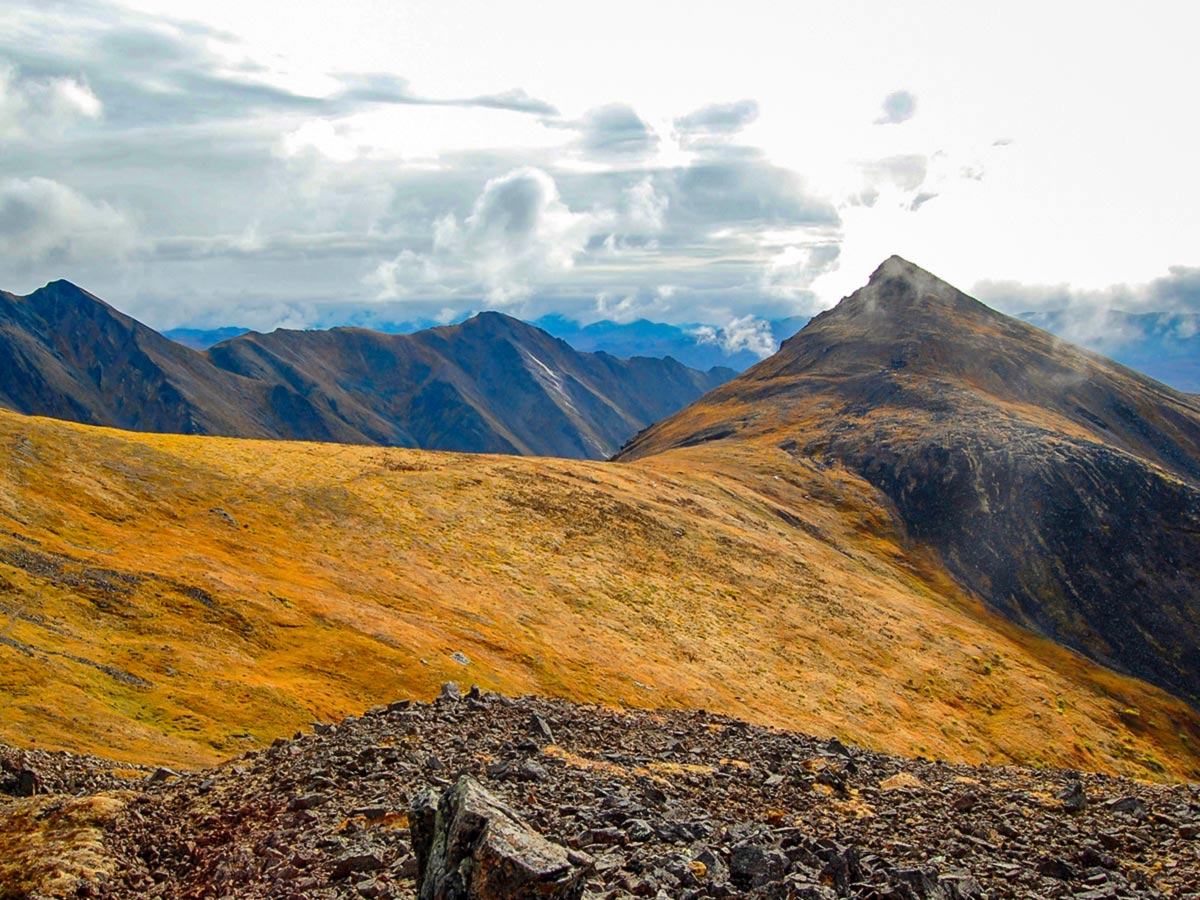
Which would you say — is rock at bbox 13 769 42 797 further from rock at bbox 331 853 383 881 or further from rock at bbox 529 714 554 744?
rock at bbox 529 714 554 744

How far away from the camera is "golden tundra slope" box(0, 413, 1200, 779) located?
3794cm

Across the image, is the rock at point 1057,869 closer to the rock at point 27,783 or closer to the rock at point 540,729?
the rock at point 540,729

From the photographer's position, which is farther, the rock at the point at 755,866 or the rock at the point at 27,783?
the rock at the point at 27,783

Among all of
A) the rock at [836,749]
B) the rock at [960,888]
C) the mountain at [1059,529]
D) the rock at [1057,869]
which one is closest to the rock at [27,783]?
the rock at [960,888]

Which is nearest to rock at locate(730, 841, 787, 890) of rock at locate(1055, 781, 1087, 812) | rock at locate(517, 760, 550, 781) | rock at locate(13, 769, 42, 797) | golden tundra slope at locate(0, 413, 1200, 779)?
rock at locate(517, 760, 550, 781)

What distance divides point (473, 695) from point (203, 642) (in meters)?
15.2

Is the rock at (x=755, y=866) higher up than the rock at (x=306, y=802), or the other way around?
the rock at (x=755, y=866)

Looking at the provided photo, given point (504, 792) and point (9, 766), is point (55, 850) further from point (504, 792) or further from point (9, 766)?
point (504, 792)

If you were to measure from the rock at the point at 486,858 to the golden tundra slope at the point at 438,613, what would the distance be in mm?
→ 18954

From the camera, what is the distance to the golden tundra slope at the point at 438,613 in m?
37.9

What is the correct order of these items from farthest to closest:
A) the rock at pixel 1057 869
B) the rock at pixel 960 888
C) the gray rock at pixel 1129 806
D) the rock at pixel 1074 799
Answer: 1. the rock at pixel 1074 799
2. the gray rock at pixel 1129 806
3. the rock at pixel 1057 869
4. the rock at pixel 960 888

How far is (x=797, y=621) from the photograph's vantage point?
272ft

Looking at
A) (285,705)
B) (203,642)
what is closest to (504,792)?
(285,705)

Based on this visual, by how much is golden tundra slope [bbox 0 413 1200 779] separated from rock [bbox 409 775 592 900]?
18954 millimetres
